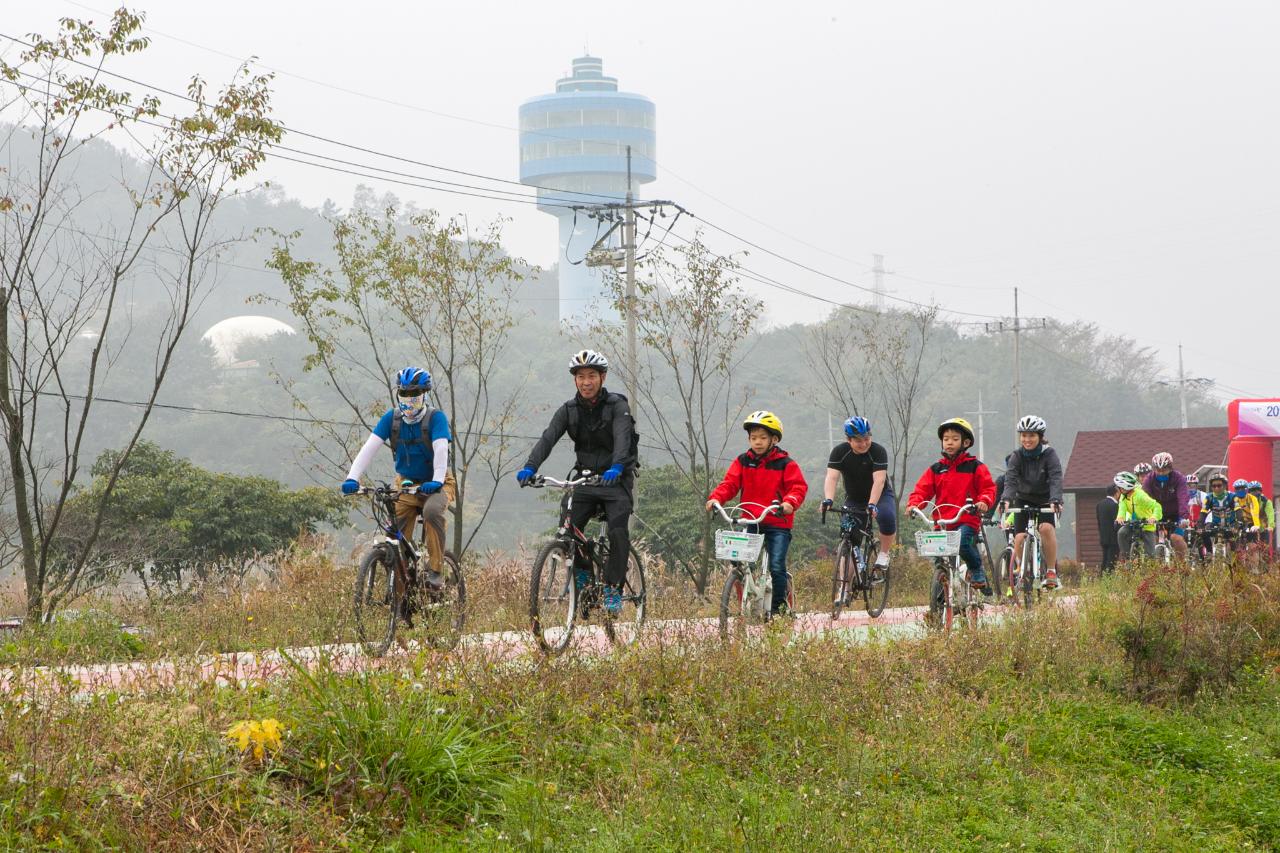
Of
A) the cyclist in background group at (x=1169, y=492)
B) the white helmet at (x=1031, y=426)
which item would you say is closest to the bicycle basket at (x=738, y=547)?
the white helmet at (x=1031, y=426)

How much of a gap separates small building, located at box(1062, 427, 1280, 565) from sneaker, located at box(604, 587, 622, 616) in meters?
36.3

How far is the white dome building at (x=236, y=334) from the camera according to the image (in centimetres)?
8731

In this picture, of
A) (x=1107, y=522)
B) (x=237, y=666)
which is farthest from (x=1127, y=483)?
(x=237, y=666)

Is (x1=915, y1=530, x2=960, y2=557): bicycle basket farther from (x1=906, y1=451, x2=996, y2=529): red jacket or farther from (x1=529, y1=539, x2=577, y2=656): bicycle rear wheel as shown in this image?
(x1=529, y1=539, x2=577, y2=656): bicycle rear wheel

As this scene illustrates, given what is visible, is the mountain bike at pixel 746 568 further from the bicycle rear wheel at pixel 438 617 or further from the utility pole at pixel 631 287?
the utility pole at pixel 631 287

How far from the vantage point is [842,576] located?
44.7 feet

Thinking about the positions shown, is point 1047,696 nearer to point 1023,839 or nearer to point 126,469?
point 1023,839

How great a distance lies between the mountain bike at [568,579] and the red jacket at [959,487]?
3424mm

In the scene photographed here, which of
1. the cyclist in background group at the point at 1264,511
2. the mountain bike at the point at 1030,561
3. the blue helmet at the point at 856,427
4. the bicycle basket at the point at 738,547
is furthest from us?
the cyclist in background group at the point at 1264,511

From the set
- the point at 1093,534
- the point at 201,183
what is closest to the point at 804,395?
the point at 1093,534

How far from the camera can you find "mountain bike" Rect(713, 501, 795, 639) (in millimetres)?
10398

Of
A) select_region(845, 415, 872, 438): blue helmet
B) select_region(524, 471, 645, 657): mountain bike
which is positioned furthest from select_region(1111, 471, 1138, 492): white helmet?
select_region(524, 471, 645, 657): mountain bike

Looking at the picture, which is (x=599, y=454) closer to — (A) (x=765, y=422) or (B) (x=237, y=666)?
(A) (x=765, y=422)

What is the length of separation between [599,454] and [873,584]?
5.13 meters
